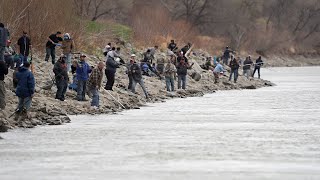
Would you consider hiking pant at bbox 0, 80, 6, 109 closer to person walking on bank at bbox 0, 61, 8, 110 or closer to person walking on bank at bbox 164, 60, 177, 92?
person walking on bank at bbox 0, 61, 8, 110

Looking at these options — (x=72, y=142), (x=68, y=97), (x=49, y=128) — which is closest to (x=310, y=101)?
(x=68, y=97)

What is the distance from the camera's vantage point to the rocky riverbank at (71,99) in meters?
22.1

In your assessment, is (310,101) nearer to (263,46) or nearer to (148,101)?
(148,101)

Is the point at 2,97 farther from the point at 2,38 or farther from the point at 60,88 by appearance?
the point at 60,88

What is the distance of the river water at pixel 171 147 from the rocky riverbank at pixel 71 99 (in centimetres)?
71

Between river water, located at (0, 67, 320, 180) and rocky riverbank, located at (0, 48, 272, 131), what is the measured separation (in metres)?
0.71

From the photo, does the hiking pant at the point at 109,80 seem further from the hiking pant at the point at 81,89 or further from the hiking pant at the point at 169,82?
the hiking pant at the point at 169,82

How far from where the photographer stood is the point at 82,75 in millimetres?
26422

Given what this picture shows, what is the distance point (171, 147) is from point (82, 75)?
9.93 meters

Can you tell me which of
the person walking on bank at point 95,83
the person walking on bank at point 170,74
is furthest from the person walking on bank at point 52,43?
the person walking on bank at point 95,83

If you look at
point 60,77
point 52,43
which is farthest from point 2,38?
point 52,43

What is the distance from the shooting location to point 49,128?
21031mm

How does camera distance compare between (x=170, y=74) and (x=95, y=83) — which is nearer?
(x=95, y=83)

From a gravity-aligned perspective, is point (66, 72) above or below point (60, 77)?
above
